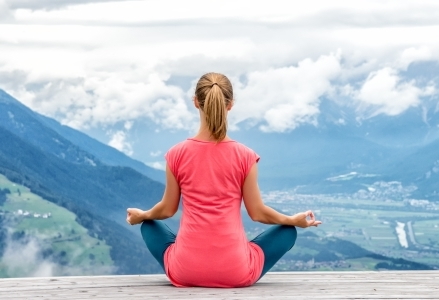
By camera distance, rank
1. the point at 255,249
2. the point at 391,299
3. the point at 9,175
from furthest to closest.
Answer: the point at 9,175
the point at 255,249
the point at 391,299

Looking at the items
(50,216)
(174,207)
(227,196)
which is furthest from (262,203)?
(50,216)

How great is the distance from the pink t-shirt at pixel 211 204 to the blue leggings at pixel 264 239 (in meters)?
0.28

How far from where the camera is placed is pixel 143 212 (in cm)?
675

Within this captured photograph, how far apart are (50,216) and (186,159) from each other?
4829 inches

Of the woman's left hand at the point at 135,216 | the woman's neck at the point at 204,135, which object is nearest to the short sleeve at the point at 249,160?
the woman's neck at the point at 204,135

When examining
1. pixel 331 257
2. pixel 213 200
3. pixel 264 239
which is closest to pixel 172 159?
pixel 213 200

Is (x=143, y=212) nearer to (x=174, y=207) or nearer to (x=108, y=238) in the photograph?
(x=174, y=207)

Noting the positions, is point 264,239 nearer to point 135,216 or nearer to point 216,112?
point 135,216

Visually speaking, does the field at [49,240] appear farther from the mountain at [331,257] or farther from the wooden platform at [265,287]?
the wooden platform at [265,287]

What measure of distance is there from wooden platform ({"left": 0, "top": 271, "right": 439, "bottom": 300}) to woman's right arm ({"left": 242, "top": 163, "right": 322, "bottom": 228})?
1.80ft

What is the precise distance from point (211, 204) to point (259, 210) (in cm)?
36

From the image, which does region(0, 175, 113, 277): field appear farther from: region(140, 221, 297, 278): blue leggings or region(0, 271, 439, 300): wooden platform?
region(140, 221, 297, 278): blue leggings

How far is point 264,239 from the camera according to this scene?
6914 mm

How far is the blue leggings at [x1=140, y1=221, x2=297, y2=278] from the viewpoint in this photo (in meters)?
6.86
